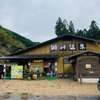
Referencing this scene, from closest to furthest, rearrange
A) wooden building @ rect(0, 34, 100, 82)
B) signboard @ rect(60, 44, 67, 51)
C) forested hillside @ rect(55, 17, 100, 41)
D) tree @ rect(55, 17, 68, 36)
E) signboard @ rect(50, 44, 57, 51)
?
wooden building @ rect(0, 34, 100, 82), signboard @ rect(60, 44, 67, 51), signboard @ rect(50, 44, 57, 51), forested hillside @ rect(55, 17, 100, 41), tree @ rect(55, 17, 68, 36)

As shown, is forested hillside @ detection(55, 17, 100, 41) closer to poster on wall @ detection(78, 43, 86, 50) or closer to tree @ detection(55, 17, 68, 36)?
tree @ detection(55, 17, 68, 36)

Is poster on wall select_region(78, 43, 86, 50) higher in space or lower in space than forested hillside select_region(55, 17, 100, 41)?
lower

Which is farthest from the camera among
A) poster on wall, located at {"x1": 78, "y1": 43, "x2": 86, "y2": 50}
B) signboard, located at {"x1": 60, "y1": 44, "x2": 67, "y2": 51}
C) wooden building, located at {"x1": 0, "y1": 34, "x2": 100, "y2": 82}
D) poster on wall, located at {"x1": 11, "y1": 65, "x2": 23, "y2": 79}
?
signboard, located at {"x1": 60, "y1": 44, "x2": 67, "y2": 51}

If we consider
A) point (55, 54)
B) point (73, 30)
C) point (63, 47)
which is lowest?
point (55, 54)

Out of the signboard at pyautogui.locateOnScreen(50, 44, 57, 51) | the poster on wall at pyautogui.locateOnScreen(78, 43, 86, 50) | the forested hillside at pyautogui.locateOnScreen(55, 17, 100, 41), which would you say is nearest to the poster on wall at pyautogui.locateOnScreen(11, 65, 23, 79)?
the signboard at pyautogui.locateOnScreen(50, 44, 57, 51)

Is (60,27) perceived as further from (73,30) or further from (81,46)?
(81,46)

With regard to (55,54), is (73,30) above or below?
above

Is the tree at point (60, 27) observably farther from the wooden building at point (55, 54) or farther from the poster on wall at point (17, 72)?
the poster on wall at point (17, 72)

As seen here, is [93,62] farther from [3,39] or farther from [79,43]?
[3,39]

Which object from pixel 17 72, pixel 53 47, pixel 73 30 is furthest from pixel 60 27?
pixel 17 72

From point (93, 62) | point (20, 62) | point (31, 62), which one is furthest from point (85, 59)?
point (20, 62)

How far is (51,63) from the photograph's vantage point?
91.2 ft

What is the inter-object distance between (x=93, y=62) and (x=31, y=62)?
31.2 feet

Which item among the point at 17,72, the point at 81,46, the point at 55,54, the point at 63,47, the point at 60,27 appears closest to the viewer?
the point at 17,72
